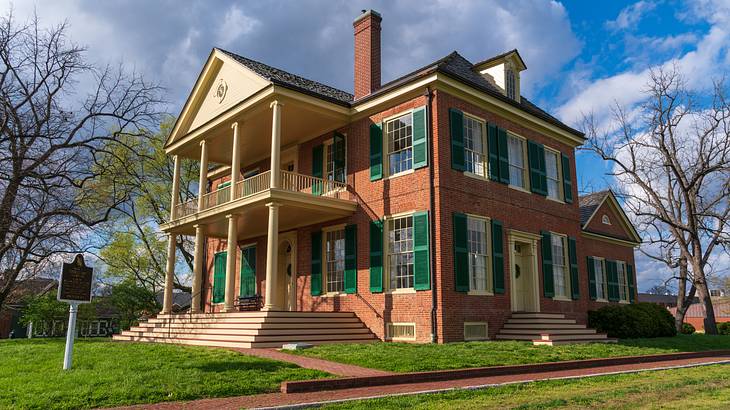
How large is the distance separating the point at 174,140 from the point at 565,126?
1386 cm

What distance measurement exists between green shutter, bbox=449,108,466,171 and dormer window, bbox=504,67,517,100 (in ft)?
11.1

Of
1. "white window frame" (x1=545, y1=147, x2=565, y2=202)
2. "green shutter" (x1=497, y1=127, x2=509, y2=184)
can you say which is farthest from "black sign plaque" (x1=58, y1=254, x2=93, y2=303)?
"white window frame" (x1=545, y1=147, x2=565, y2=202)

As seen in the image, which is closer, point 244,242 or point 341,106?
point 341,106

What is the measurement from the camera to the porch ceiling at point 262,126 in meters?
16.5

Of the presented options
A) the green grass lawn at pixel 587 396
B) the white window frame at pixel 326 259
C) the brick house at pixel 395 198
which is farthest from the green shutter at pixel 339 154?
the green grass lawn at pixel 587 396

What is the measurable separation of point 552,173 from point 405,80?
680 centimetres

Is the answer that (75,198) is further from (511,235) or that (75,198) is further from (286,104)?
(511,235)

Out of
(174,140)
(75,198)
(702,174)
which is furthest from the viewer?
(702,174)

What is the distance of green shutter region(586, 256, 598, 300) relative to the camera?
21.7m

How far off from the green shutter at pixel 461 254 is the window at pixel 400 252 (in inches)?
46.7

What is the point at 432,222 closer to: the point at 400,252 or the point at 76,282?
the point at 400,252

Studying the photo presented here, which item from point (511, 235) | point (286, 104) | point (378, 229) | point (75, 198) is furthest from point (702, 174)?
point (75, 198)

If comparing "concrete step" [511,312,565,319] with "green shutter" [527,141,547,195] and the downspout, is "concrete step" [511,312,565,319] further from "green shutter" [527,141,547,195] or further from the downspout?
"green shutter" [527,141,547,195]

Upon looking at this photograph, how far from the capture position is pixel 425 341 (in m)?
14.3
